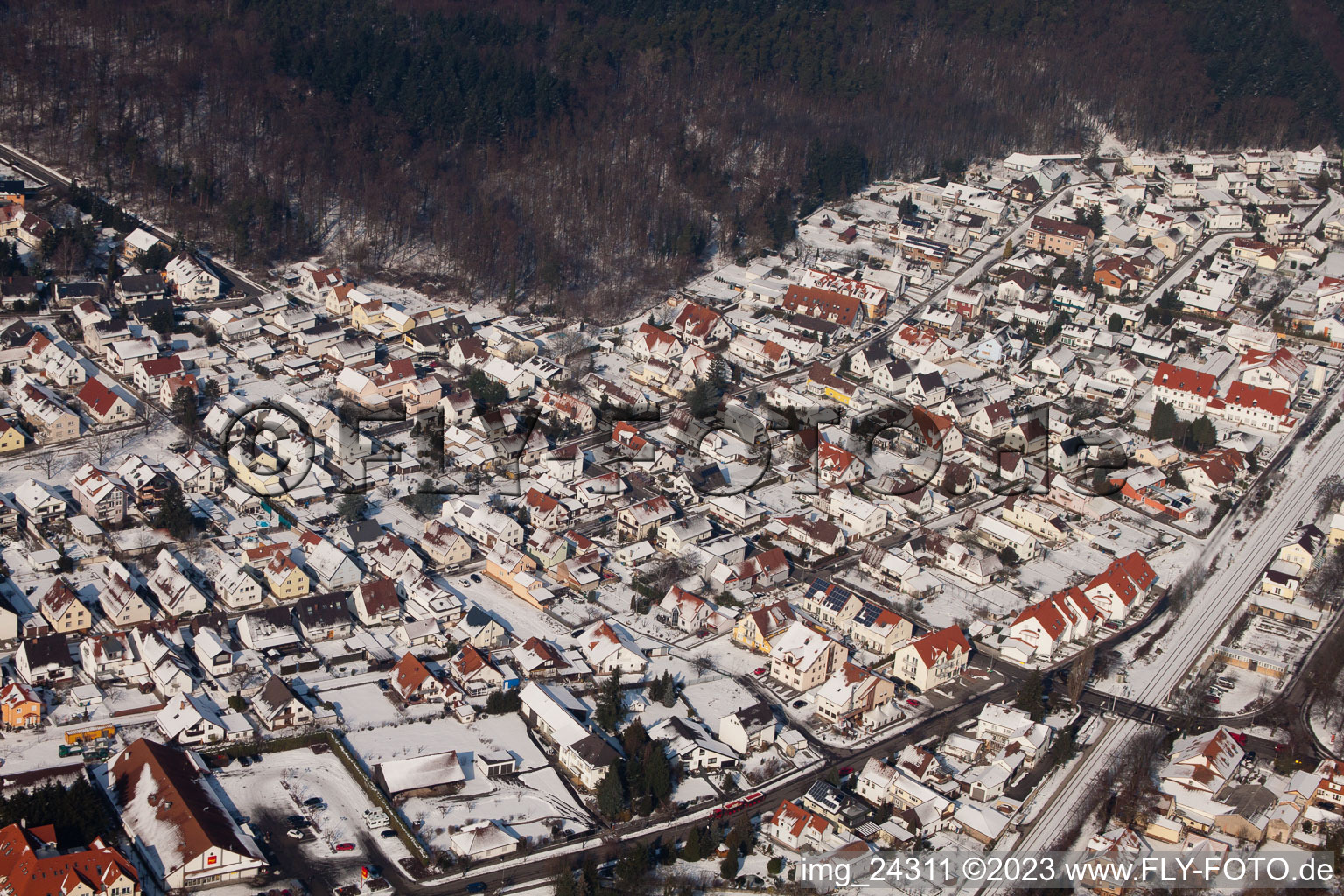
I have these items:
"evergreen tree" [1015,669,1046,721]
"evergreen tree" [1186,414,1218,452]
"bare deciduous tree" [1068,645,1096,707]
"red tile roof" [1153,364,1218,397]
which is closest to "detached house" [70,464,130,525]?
"evergreen tree" [1015,669,1046,721]

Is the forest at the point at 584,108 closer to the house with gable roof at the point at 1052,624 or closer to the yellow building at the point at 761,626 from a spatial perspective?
the yellow building at the point at 761,626

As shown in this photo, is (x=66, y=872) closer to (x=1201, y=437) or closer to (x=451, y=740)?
(x=451, y=740)

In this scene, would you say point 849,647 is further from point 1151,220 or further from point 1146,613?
point 1151,220

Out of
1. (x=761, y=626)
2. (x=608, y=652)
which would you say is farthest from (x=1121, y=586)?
(x=608, y=652)

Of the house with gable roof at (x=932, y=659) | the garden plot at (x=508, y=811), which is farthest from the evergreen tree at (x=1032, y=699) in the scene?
the garden plot at (x=508, y=811)

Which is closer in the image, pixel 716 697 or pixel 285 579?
pixel 716 697

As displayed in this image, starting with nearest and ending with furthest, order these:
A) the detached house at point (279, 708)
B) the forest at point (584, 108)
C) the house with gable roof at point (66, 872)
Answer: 1. the house with gable roof at point (66, 872)
2. the detached house at point (279, 708)
3. the forest at point (584, 108)
